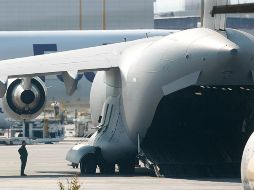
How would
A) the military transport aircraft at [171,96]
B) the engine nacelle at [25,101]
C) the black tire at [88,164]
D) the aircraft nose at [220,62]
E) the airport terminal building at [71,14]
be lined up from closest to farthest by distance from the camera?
the aircraft nose at [220,62] → the military transport aircraft at [171,96] → the black tire at [88,164] → the engine nacelle at [25,101] → the airport terminal building at [71,14]

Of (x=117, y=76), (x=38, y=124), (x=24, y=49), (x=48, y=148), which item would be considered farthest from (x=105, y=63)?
(x=38, y=124)

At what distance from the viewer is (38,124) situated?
221 ft

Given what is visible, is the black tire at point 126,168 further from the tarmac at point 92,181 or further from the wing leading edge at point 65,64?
the wing leading edge at point 65,64

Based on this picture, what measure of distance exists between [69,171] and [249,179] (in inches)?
679

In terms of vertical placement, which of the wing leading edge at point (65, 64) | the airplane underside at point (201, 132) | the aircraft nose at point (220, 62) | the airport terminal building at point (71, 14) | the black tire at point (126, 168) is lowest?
the airport terminal building at point (71, 14)

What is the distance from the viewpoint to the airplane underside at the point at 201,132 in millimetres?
32844

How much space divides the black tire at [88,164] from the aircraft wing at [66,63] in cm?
280

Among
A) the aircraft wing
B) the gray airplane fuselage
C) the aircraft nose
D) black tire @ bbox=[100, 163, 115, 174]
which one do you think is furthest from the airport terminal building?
the aircraft nose

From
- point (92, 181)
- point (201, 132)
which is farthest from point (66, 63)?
point (201, 132)

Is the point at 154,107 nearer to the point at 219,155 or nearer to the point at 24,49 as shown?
the point at 219,155

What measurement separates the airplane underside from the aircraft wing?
241 centimetres

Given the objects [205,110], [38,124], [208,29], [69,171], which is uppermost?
[208,29]

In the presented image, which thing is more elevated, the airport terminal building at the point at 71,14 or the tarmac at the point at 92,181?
the tarmac at the point at 92,181

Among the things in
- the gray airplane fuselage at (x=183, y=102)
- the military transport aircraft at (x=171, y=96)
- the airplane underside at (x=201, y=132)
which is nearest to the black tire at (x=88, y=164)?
the military transport aircraft at (x=171, y=96)
